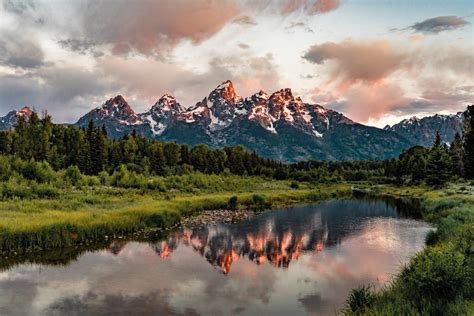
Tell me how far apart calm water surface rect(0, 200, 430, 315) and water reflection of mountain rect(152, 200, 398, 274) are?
0.09 m

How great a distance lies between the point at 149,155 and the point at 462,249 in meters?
113

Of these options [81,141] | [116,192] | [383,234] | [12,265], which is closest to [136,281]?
[12,265]

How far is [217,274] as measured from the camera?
24422mm

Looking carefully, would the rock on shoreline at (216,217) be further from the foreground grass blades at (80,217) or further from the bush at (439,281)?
the bush at (439,281)

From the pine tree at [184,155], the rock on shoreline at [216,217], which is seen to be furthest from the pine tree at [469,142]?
the pine tree at [184,155]

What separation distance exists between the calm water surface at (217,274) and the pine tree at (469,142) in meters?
51.2

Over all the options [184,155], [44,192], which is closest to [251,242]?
[44,192]

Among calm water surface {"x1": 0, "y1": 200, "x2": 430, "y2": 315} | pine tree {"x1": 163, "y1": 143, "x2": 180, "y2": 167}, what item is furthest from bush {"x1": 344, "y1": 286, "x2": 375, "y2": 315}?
pine tree {"x1": 163, "y1": 143, "x2": 180, "y2": 167}

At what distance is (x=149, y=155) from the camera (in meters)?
124

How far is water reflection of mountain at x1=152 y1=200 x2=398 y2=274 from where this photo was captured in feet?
96.2

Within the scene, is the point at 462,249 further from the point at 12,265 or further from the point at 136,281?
the point at 12,265

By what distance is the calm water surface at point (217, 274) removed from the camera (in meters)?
18.4

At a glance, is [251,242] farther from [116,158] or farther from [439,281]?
[116,158]

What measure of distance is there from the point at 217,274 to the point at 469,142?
76129mm
